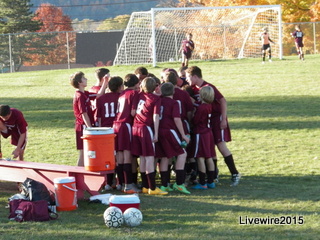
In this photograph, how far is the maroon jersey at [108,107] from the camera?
8477 mm

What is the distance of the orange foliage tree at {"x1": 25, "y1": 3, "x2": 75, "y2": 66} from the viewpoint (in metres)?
51.8

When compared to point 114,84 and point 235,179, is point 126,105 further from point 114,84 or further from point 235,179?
point 235,179

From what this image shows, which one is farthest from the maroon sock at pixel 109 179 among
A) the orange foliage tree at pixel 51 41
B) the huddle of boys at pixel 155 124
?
the orange foliage tree at pixel 51 41

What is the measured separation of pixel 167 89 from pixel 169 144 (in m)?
0.73

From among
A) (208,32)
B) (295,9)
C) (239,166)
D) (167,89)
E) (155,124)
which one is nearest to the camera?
(155,124)

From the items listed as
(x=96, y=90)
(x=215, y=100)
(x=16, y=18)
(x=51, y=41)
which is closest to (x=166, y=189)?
(x=215, y=100)

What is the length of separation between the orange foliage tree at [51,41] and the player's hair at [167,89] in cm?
3387

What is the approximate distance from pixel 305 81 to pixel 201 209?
1409cm

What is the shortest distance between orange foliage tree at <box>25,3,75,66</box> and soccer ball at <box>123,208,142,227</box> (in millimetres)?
35628

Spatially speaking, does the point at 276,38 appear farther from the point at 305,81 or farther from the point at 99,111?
the point at 99,111

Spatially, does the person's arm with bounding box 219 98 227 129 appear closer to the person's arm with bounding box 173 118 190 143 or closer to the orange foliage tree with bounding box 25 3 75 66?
the person's arm with bounding box 173 118 190 143

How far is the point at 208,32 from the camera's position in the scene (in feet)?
110

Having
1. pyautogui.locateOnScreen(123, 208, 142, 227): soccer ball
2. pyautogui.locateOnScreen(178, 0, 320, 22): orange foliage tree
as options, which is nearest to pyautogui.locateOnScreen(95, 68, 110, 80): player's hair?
pyautogui.locateOnScreen(123, 208, 142, 227): soccer ball

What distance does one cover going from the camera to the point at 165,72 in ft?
27.7
